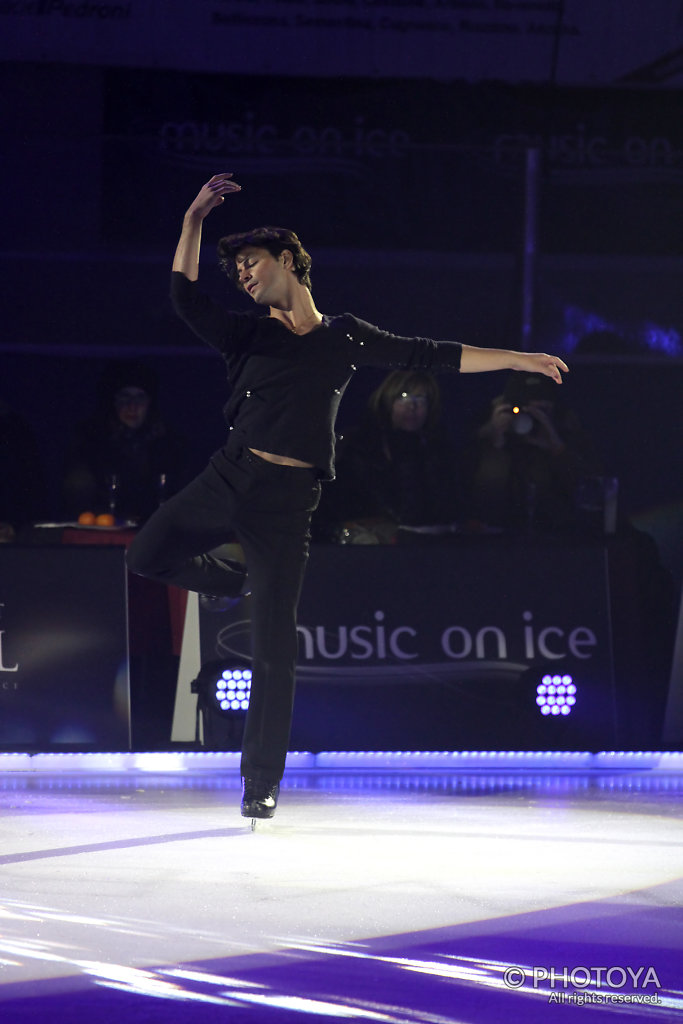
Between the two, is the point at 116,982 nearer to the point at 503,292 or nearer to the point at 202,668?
the point at 202,668

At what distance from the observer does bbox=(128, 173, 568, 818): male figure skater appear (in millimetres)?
3834

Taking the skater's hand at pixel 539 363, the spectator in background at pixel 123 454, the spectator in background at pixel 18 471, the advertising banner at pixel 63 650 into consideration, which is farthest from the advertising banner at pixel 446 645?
the spectator in background at pixel 18 471

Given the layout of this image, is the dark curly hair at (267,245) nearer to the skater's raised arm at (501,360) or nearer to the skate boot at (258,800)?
the skater's raised arm at (501,360)

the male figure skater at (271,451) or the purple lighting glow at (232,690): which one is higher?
the male figure skater at (271,451)

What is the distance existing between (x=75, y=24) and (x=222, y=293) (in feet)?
6.00

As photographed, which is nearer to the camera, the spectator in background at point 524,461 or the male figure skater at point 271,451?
the male figure skater at point 271,451

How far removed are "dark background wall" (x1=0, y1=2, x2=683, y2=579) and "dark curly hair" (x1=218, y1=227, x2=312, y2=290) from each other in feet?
13.4

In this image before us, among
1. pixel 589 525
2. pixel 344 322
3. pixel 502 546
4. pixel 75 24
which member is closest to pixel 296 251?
pixel 344 322

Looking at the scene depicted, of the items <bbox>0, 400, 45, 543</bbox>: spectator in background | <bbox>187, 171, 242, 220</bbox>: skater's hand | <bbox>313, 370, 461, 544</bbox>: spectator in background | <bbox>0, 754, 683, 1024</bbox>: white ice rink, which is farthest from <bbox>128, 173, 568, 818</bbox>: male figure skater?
<bbox>0, 400, 45, 543</bbox>: spectator in background

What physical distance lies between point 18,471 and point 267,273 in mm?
3760

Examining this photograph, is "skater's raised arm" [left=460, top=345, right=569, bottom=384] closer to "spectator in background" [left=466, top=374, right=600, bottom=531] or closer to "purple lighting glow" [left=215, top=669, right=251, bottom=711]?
"purple lighting glow" [left=215, top=669, right=251, bottom=711]

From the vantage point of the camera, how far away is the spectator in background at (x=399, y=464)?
684cm

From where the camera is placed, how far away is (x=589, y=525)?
6102mm

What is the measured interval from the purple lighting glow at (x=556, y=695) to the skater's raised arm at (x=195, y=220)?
278 centimetres
